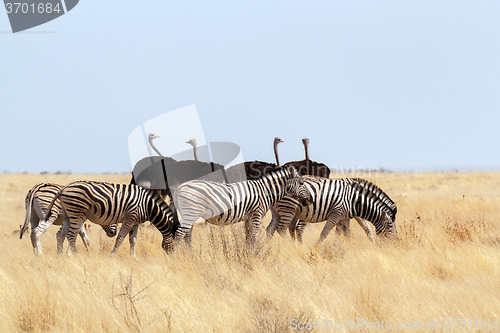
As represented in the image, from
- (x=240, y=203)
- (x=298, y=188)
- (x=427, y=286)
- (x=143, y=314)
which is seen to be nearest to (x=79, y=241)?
(x=240, y=203)

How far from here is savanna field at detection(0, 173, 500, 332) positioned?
4727 mm

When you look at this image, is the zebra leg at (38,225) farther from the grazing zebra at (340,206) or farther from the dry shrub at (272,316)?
the dry shrub at (272,316)

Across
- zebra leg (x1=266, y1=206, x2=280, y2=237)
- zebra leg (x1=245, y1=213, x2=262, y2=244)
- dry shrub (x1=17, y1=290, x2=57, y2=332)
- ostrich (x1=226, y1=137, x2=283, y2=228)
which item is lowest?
zebra leg (x1=266, y1=206, x2=280, y2=237)

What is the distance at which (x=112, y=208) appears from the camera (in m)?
7.80

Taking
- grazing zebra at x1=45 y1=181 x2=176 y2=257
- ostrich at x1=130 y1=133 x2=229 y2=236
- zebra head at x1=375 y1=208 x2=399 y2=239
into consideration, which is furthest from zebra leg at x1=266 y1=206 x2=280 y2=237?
ostrich at x1=130 y1=133 x2=229 y2=236

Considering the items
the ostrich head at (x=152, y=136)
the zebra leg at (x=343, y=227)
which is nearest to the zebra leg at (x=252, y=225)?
the zebra leg at (x=343, y=227)

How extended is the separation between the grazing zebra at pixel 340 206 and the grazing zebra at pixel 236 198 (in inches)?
10.9

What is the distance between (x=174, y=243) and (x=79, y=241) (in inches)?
144

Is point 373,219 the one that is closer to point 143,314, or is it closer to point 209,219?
point 209,219

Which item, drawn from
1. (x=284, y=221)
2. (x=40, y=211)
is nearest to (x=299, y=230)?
(x=284, y=221)

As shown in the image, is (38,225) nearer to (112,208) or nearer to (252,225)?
(112,208)

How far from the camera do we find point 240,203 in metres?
8.26

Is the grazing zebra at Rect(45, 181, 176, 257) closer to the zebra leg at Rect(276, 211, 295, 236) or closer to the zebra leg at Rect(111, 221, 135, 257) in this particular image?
the zebra leg at Rect(111, 221, 135, 257)

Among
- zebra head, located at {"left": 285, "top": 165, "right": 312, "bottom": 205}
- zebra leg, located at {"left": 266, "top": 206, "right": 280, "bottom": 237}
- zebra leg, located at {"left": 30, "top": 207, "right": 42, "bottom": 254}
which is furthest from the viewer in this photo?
zebra leg, located at {"left": 266, "top": 206, "right": 280, "bottom": 237}
